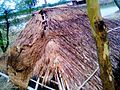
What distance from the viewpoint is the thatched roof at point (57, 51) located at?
4.37m

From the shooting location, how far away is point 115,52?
207 inches

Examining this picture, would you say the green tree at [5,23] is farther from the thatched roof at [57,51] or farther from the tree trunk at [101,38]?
the tree trunk at [101,38]

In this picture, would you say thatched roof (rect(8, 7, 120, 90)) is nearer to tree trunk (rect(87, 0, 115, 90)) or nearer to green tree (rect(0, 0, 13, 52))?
tree trunk (rect(87, 0, 115, 90))

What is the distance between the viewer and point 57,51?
15.6 ft

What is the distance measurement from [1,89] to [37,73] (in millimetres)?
3577

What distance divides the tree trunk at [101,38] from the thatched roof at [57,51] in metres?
0.67

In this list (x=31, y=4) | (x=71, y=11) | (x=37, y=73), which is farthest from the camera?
(x=31, y=4)

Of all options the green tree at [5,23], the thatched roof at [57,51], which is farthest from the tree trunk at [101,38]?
the green tree at [5,23]

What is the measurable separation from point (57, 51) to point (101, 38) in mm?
1405

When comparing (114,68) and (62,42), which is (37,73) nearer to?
(62,42)

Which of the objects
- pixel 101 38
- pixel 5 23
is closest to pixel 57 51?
pixel 101 38

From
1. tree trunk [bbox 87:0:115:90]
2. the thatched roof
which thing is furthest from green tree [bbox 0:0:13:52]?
tree trunk [bbox 87:0:115:90]

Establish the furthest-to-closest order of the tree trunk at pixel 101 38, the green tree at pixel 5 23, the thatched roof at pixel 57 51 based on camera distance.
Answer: the green tree at pixel 5 23 → the thatched roof at pixel 57 51 → the tree trunk at pixel 101 38

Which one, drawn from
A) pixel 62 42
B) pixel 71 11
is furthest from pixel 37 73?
pixel 71 11
